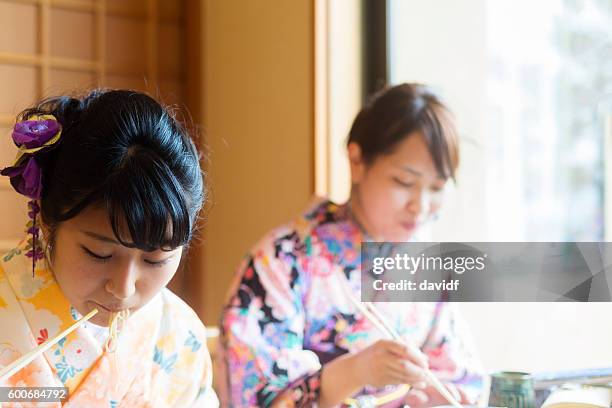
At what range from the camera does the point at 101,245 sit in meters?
0.80

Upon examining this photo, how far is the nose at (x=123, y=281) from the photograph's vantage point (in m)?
0.81

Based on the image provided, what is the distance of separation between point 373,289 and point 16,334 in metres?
0.49

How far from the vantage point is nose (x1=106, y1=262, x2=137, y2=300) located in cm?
81

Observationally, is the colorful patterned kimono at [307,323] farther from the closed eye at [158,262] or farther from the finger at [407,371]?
the closed eye at [158,262]

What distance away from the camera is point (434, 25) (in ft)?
4.24

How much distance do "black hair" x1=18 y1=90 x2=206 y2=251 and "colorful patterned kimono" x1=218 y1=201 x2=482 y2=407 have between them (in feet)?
1.25

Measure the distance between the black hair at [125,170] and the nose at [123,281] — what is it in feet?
0.10

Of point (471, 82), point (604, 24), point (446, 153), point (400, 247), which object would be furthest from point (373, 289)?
point (604, 24)

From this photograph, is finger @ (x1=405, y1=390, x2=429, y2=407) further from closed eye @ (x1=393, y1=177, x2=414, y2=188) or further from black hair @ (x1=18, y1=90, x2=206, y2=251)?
black hair @ (x1=18, y1=90, x2=206, y2=251)

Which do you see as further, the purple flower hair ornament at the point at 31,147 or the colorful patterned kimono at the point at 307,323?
the colorful patterned kimono at the point at 307,323

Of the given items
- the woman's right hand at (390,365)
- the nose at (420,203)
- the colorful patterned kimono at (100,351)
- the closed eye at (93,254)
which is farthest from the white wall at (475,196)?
the closed eye at (93,254)

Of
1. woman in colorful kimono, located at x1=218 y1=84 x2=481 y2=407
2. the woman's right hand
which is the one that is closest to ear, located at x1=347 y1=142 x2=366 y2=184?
woman in colorful kimono, located at x1=218 y1=84 x2=481 y2=407

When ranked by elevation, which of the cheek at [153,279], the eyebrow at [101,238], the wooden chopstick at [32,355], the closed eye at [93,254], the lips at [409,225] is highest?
the eyebrow at [101,238]

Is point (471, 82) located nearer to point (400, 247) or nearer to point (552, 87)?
point (552, 87)
